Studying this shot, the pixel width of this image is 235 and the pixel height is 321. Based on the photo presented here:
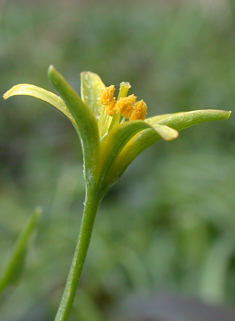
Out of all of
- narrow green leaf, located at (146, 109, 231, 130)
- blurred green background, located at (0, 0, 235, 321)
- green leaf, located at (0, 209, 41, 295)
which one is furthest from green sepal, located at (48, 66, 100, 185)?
blurred green background, located at (0, 0, 235, 321)

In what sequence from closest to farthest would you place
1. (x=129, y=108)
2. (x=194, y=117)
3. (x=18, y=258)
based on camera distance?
(x=194, y=117) → (x=129, y=108) → (x=18, y=258)

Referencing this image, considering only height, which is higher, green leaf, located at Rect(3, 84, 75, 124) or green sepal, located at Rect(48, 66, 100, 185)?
green leaf, located at Rect(3, 84, 75, 124)

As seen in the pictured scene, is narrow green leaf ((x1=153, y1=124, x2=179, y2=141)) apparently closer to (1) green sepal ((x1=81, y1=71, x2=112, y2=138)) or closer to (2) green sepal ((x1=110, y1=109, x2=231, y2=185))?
(2) green sepal ((x1=110, y1=109, x2=231, y2=185))

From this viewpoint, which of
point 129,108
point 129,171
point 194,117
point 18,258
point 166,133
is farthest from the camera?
point 129,171

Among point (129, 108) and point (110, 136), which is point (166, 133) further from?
point (129, 108)

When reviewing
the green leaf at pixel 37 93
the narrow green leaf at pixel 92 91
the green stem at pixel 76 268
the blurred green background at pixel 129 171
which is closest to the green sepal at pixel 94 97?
the narrow green leaf at pixel 92 91

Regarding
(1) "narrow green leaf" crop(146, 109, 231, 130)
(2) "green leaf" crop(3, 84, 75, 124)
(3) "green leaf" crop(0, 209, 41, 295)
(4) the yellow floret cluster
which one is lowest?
(3) "green leaf" crop(0, 209, 41, 295)

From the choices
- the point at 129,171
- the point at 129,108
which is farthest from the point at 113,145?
the point at 129,171
